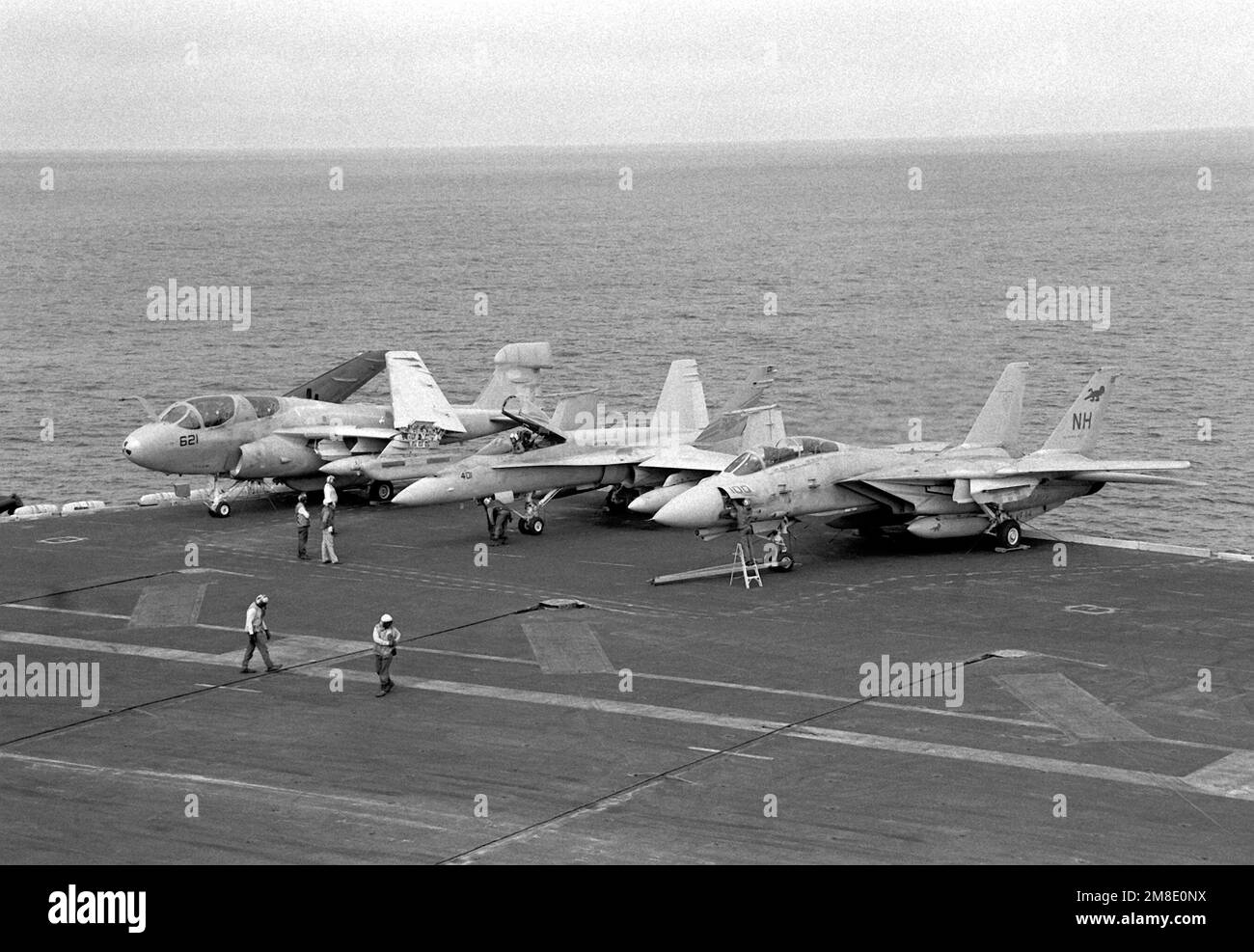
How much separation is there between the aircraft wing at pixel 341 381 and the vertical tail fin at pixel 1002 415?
733 inches

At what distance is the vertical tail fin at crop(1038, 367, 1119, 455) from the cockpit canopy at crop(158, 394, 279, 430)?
71.5 feet

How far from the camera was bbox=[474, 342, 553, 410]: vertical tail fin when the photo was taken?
48812 mm

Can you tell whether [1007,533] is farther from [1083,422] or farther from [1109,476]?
[1083,422]

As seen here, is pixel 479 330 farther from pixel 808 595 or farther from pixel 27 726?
pixel 27 726

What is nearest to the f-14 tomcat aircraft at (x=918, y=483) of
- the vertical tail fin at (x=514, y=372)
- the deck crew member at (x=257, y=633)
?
the deck crew member at (x=257, y=633)

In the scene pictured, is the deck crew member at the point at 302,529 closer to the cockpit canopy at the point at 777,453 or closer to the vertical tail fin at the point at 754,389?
the cockpit canopy at the point at 777,453

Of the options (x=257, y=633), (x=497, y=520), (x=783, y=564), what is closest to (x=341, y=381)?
(x=497, y=520)

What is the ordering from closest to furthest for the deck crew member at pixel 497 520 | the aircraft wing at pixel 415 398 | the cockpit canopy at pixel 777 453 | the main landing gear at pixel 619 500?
A: the cockpit canopy at pixel 777 453 → the deck crew member at pixel 497 520 → the main landing gear at pixel 619 500 → the aircraft wing at pixel 415 398

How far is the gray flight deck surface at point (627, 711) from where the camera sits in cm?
1964

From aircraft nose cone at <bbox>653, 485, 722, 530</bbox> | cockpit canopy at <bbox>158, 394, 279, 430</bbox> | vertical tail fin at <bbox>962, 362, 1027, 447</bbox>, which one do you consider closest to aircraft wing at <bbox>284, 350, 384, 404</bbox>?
cockpit canopy at <bbox>158, 394, 279, 430</bbox>

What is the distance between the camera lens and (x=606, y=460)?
41.5 m

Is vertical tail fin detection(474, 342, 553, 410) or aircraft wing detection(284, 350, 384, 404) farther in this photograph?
vertical tail fin detection(474, 342, 553, 410)

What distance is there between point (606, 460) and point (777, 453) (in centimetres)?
663

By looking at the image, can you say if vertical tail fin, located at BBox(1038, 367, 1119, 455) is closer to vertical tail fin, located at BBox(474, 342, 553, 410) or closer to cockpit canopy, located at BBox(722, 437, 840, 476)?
cockpit canopy, located at BBox(722, 437, 840, 476)
